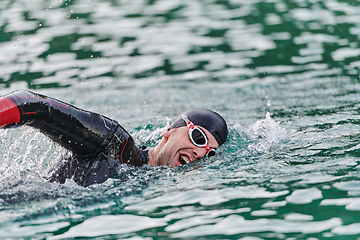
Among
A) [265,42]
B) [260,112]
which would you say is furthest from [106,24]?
[260,112]

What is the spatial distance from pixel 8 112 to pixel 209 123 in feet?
8.61

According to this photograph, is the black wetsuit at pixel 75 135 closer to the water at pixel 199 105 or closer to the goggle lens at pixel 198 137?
the water at pixel 199 105

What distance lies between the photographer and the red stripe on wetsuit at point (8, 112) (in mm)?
3999

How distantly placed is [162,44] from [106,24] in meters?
2.10

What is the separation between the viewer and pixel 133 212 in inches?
167

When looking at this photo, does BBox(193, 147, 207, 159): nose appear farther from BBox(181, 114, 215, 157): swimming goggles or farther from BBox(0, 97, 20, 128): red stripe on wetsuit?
BBox(0, 97, 20, 128): red stripe on wetsuit

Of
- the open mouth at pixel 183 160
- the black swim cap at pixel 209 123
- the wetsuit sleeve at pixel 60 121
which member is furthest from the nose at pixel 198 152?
the wetsuit sleeve at pixel 60 121

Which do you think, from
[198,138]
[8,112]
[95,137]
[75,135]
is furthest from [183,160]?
[8,112]

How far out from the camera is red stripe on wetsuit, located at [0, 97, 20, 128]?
400 centimetres

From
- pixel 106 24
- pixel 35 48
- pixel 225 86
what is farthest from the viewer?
pixel 106 24

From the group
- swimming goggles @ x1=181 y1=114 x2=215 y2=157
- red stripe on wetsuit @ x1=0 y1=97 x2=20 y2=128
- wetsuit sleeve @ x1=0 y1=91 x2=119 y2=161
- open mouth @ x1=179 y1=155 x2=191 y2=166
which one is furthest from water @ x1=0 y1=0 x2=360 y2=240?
red stripe on wetsuit @ x1=0 y1=97 x2=20 y2=128

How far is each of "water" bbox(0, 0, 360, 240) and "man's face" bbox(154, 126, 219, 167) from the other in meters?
0.12

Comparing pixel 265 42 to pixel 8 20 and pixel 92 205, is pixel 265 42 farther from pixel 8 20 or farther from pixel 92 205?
pixel 92 205

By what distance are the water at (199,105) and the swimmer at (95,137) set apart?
172 mm
